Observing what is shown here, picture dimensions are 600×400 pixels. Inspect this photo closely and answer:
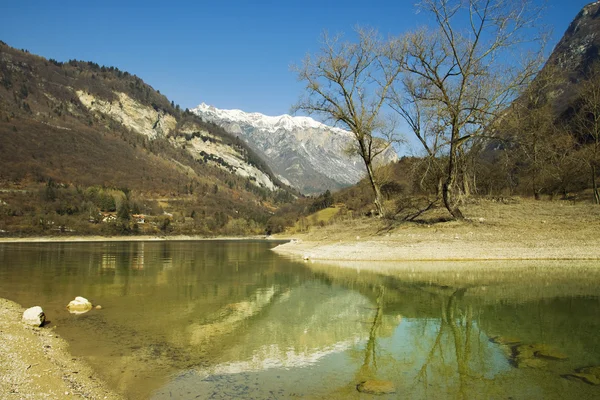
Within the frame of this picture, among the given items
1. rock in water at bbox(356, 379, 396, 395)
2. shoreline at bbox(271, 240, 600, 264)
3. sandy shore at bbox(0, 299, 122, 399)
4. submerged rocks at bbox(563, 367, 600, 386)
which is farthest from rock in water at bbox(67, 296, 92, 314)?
shoreline at bbox(271, 240, 600, 264)

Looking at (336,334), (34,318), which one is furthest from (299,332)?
(34,318)

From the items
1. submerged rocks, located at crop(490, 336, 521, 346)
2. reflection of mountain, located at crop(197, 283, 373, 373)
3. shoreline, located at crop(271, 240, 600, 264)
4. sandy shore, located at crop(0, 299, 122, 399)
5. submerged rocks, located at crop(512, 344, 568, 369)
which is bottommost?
reflection of mountain, located at crop(197, 283, 373, 373)

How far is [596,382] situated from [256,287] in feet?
48.7

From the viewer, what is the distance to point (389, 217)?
117ft

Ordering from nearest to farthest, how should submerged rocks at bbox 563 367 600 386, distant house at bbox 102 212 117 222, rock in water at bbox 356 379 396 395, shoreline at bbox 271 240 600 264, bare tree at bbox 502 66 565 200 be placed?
rock in water at bbox 356 379 396 395
submerged rocks at bbox 563 367 600 386
shoreline at bbox 271 240 600 264
bare tree at bbox 502 66 565 200
distant house at bbox 102 212 117 222

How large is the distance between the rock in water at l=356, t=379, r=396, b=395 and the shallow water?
0.43 ft

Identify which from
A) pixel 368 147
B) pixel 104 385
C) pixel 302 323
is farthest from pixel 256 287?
pixel 368 147

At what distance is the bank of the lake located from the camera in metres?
25.3

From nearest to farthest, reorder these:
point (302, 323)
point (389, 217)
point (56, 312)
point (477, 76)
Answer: point (302, 323) < point (56, 312) < point (477, 76) < point (389, 217)

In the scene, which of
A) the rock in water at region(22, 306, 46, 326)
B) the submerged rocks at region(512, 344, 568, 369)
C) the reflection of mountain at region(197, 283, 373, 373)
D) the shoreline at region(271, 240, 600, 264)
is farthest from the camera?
the shoreline at region(271, 240, 600, 264)

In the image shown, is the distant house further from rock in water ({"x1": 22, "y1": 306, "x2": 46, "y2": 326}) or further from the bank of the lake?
rock in water ({"x1": 22, "y1": 306, "x2": 46, "y2": 326})

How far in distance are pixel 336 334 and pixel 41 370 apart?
677cm

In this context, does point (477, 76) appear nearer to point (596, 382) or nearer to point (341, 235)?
point (341, 235)

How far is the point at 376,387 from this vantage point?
7102mm
